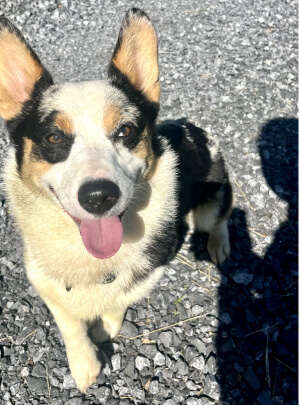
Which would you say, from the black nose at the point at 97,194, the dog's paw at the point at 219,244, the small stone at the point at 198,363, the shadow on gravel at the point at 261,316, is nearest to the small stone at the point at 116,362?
the small stone at the point at 198,363

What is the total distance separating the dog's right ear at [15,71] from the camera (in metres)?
2.21

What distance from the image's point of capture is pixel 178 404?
2.81 meters

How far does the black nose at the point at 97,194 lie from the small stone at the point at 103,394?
1.70 metres

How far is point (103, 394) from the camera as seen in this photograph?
2.85 metres

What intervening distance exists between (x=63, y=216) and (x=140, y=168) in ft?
2.03

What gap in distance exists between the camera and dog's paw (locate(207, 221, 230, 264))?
3.61 m

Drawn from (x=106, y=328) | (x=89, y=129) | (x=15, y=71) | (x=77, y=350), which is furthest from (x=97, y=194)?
(x=106, y=328)

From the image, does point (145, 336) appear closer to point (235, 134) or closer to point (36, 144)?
point (36, 144)

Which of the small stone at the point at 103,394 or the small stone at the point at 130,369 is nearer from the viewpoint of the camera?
the small stone at the point at 103,394

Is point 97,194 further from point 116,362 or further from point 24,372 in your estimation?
point 24,372

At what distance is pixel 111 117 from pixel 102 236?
791 millimetres

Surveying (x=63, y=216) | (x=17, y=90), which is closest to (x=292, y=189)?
(x=63, y=216)

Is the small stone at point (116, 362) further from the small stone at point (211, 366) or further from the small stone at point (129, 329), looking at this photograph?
the small stone at point (211, 366)

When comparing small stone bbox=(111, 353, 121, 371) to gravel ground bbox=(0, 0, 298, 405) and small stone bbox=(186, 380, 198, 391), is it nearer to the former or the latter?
gravel ground bbox=(0, 0, 298, 405)
